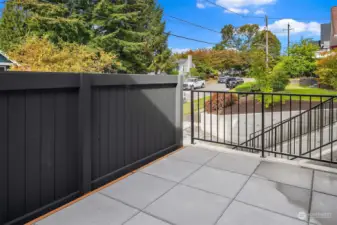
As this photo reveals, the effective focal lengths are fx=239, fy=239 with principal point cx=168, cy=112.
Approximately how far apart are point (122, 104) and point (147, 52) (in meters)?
19.1

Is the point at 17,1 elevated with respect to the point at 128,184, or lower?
elevated

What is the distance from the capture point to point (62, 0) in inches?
644

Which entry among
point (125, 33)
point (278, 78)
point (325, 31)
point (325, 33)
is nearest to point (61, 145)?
point (278, 78)

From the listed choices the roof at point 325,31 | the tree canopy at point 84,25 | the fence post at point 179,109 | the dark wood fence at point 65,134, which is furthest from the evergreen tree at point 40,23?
the roof at point 325,31

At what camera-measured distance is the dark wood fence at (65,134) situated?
1.75m

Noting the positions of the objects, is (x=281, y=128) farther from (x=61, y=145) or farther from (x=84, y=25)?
(x=84, y=25)

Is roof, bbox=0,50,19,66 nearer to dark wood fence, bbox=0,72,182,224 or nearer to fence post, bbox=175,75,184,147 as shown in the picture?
fence post, bbox=175,75,184,147

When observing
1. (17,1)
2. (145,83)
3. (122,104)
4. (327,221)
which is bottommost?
(327,221)

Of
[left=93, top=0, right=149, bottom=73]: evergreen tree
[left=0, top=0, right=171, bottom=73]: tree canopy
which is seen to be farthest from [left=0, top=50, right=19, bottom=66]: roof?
[left=93, top=0, right=149, bottom=73]: evergreen tree

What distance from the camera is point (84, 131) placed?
2.25m

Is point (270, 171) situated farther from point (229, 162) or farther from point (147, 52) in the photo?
point (147, 52)

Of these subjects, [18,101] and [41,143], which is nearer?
[18,101]

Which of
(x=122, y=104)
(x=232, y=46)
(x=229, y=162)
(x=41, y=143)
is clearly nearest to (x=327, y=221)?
(x=229, y=162)

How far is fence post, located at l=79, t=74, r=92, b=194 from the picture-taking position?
2220 mm
